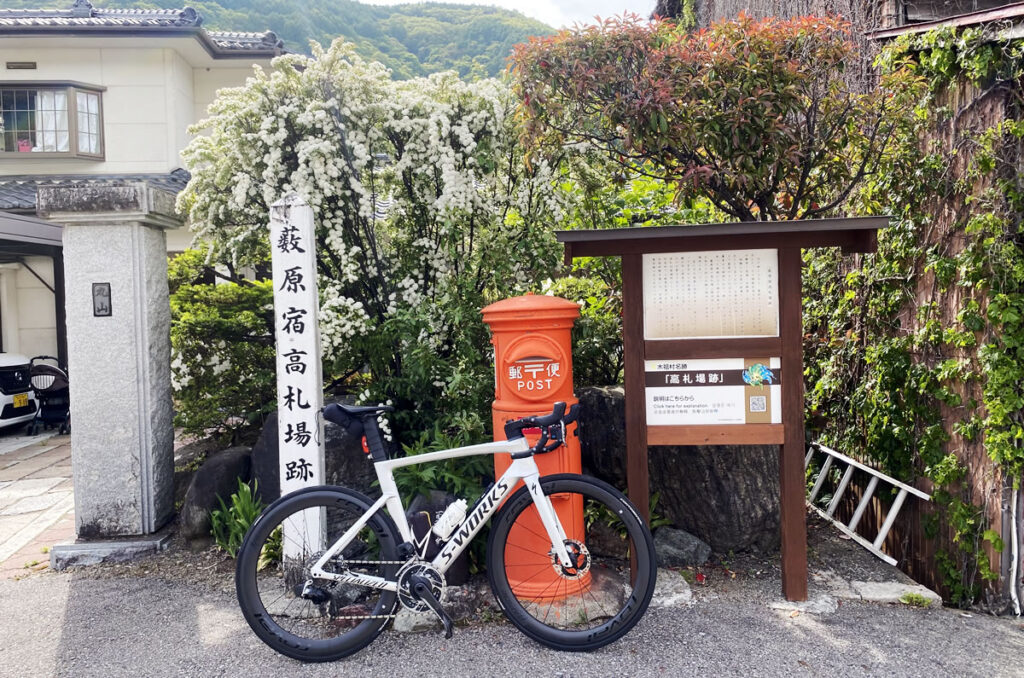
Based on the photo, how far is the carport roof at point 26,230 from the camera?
8.69 m

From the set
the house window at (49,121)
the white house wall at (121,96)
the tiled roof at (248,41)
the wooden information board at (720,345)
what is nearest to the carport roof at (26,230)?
the white house wall at (121,96)

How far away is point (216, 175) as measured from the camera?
17.9 feet

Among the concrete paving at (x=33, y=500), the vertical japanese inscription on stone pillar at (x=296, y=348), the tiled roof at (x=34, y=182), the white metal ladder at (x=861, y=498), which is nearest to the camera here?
the vertical japanese inscription on stone pillar at (x=296, y=348)

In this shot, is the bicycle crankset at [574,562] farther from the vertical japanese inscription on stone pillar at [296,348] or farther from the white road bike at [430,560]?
the vertical japanese inscription on stone pillar at [296,348]

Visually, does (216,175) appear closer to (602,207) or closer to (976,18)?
(602,207)

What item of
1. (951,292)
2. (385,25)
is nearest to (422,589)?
(951,292)

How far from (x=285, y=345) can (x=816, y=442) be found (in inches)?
169

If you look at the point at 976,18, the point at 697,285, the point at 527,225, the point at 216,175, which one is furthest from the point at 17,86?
the point at 976,18

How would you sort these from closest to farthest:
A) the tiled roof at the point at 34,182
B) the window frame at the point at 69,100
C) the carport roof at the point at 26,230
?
the carport roof at the point at 26,230 < the tiled roof at the point at 34,182 < the window frame at the point at 69,100

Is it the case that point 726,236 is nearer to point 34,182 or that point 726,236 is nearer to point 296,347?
point 296,347

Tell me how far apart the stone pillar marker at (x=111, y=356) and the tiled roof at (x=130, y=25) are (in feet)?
33.1

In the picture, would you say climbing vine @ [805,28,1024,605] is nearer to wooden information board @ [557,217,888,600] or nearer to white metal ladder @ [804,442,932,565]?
white metal ladder @ [804,442,932,565]

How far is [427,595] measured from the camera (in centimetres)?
363

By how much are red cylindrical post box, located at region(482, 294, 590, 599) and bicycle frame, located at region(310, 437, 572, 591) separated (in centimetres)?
31
